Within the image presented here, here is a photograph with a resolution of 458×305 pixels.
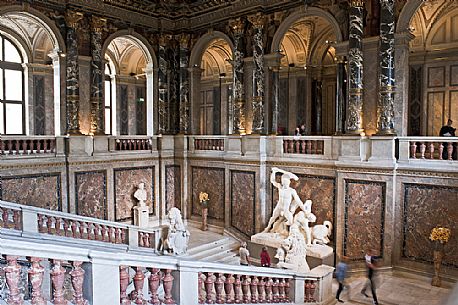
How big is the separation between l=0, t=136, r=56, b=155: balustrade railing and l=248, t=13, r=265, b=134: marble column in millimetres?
6826

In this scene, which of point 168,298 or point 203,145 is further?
point 203,145

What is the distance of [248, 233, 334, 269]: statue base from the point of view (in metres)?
10.8

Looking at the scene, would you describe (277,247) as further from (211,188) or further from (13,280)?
(13,280)

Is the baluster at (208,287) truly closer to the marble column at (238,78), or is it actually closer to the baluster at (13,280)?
the baluster at (13,280)

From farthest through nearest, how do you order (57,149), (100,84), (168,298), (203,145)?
1. (203,145)
2. (100,84)
3. (57,149)
4. (168,298)

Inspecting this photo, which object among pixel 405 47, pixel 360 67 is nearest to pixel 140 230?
pixel 360 67

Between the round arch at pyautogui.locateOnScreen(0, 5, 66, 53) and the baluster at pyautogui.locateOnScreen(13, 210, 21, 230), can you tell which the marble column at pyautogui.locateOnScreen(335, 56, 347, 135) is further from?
the round arch at pyautogui.locateOnScreen(0, 5, 66, 53)

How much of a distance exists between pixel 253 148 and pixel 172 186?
15.1ft

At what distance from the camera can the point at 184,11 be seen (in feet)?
52.0

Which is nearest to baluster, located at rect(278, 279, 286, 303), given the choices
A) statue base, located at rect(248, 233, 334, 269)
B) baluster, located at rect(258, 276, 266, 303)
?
baluster, located at rect(258, 276, 266, 303)

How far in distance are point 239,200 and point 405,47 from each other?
7.40m

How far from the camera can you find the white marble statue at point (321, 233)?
11211 millimetres

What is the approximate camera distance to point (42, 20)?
12492 mm

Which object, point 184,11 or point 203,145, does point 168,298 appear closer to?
point 203,145
